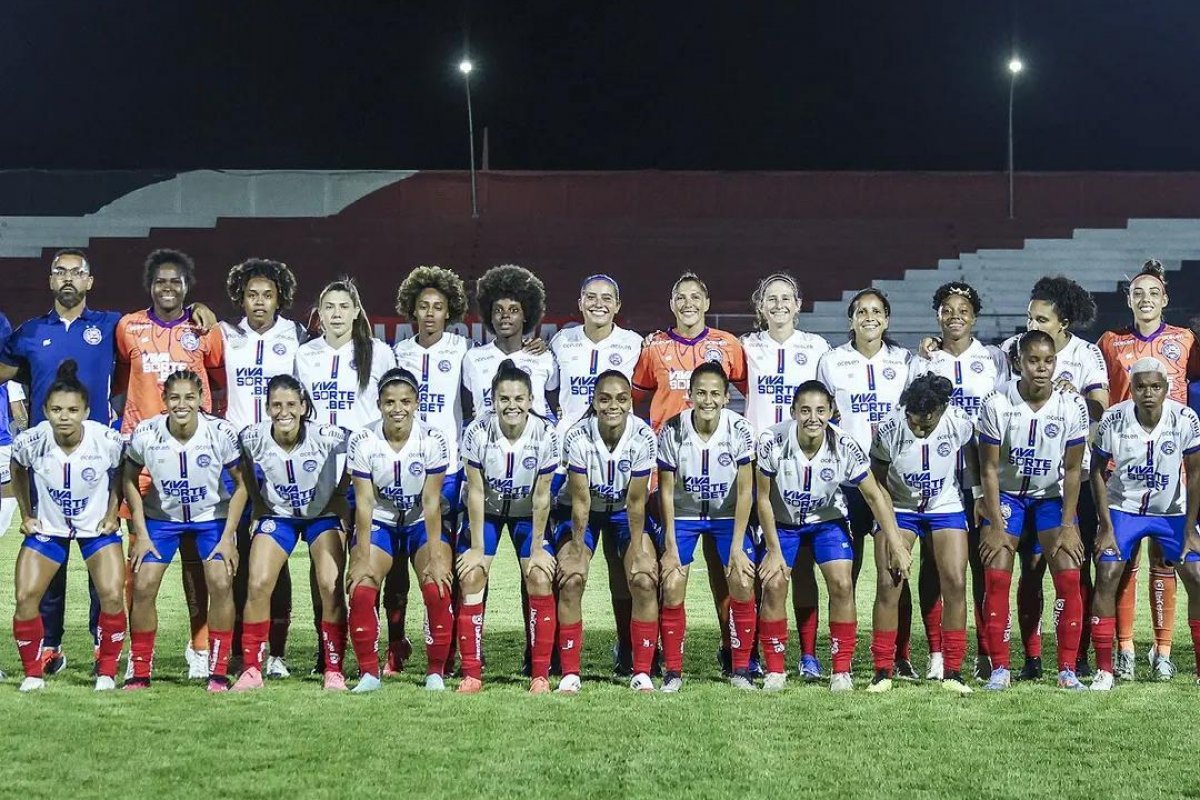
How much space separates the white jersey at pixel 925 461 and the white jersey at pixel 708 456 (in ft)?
2.05

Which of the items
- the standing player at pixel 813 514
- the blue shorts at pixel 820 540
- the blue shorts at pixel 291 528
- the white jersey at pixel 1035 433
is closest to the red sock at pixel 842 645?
the standing player at pixel 813 514

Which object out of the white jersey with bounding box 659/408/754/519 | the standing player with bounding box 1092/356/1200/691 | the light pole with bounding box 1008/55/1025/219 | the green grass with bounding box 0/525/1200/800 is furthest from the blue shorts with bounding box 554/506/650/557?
the light pole with bounding box 1008/55/1025/219

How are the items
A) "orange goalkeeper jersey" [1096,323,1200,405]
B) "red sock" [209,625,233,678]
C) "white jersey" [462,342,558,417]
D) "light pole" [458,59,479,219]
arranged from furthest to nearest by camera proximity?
"light pole" [458,59,479,219]
"orange goalkeeper jersey" [1096,323,1200,405]
"white jersey" [462,342,558,417]
"red sock" [209,625,233,678]

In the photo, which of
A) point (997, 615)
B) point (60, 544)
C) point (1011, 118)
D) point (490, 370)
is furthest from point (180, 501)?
point (1011, 118)

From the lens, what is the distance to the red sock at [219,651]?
5598 mm

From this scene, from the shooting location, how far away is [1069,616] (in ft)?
19.2

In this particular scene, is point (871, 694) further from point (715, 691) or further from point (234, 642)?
point (234, 642)

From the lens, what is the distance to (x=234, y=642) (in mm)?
6277

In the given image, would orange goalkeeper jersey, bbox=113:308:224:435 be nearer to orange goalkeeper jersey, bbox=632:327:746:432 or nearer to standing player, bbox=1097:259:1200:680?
orange goalkeeper jersey, bbox=632:327:746:432

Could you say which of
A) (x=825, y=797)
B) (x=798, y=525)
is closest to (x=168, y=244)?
(x=798, y=525)

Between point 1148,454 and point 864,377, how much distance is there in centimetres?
127

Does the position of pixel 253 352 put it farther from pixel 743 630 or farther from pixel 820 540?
pixel 820 540

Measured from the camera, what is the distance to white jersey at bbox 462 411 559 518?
5.80 m

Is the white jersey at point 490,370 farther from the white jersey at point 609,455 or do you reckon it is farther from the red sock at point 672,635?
the red sock at point 672,635
